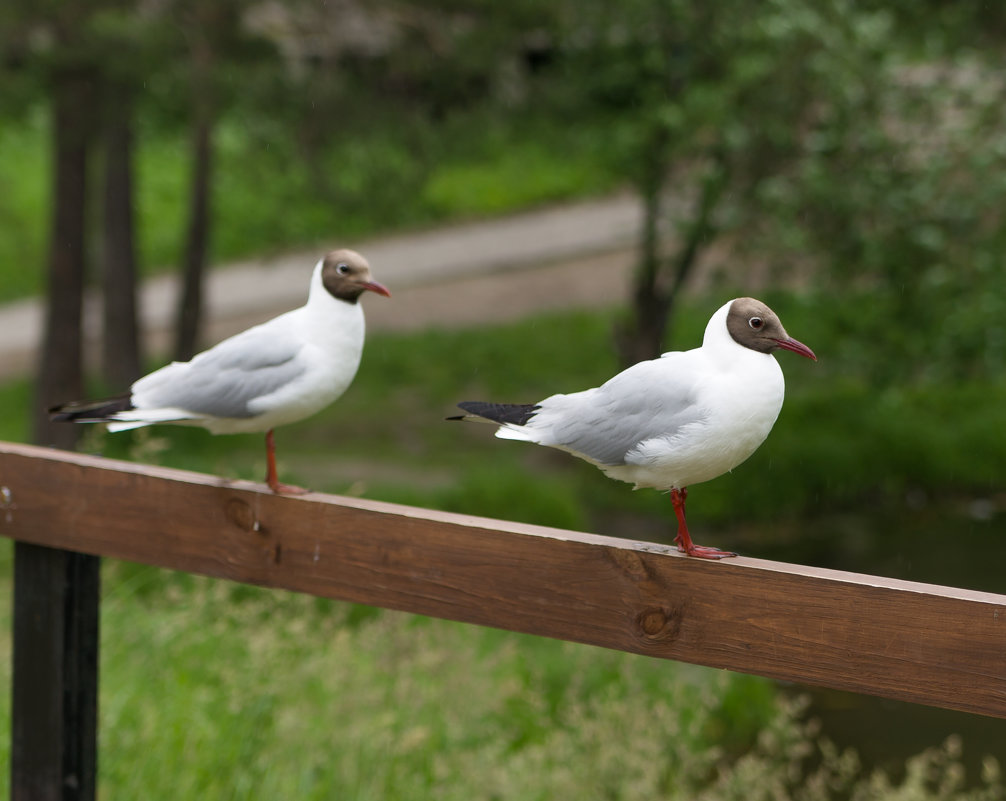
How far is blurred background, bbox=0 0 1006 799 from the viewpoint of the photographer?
179 inches

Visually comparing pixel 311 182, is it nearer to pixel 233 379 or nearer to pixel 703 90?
pixel 703 90

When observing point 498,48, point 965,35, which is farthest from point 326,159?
point 965,35

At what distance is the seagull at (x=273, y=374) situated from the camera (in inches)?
93.9

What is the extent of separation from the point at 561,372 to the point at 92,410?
9.67 meters

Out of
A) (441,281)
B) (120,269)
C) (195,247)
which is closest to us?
(195,247)

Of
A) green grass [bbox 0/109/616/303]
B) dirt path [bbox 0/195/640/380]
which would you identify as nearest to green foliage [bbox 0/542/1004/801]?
green grass [bbox 0/109/616/303]

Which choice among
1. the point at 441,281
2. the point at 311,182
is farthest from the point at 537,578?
the point at 441,281

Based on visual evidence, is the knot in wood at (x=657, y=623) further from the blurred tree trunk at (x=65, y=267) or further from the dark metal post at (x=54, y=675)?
the blurred tree trunk at (x=65, y=267)

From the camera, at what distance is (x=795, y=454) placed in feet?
31.7

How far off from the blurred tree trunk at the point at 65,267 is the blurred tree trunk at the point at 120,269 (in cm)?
85

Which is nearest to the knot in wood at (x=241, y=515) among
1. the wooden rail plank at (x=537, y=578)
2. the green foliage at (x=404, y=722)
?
the wooden rail plank at (x=537, y=578)

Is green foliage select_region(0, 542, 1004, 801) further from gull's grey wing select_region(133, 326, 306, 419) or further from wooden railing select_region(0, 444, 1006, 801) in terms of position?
gull's grey wing select_region(133, 326, 306, 419)

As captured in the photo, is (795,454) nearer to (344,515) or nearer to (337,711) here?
(337,711)

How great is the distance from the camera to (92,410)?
96.3 inches
